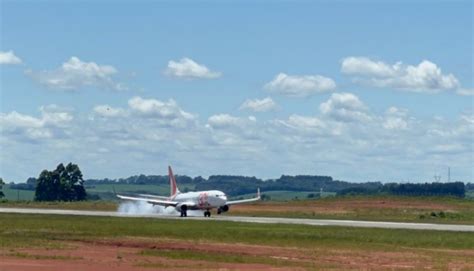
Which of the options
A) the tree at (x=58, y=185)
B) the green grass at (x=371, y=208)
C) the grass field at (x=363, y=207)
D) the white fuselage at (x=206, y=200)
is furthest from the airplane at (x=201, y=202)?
the tree at (x=58, y=185)

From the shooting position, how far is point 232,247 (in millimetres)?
52406

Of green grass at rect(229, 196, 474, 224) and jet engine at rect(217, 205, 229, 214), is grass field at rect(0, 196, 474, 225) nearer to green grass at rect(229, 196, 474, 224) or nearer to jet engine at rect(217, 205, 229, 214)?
green grass at rect(229, 196, 474, 224)

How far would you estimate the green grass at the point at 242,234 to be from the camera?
56.6 m

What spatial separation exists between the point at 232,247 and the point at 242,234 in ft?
36.5

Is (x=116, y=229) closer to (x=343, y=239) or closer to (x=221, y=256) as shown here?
(x=343, y=239)

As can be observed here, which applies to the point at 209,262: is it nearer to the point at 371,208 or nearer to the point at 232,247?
the point at 232,247

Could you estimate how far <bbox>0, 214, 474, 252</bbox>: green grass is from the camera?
56625 mm

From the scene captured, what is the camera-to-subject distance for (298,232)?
65.8m

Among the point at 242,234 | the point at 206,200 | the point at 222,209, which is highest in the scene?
the point at 206,200

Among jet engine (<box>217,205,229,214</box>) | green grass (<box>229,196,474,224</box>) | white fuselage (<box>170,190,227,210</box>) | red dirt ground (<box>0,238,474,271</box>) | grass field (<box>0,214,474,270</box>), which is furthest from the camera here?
green grass (<box>229,196,474,224</box>)

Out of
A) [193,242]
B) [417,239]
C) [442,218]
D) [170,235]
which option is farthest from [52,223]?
[442,218]

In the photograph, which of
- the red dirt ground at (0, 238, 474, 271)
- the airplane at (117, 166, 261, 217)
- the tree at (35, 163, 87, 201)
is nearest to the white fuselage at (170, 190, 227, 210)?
the airplane at (117, 166, 261, 217)

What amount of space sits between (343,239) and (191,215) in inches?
1810

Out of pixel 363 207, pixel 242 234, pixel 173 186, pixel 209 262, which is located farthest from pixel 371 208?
pixel 209 262
